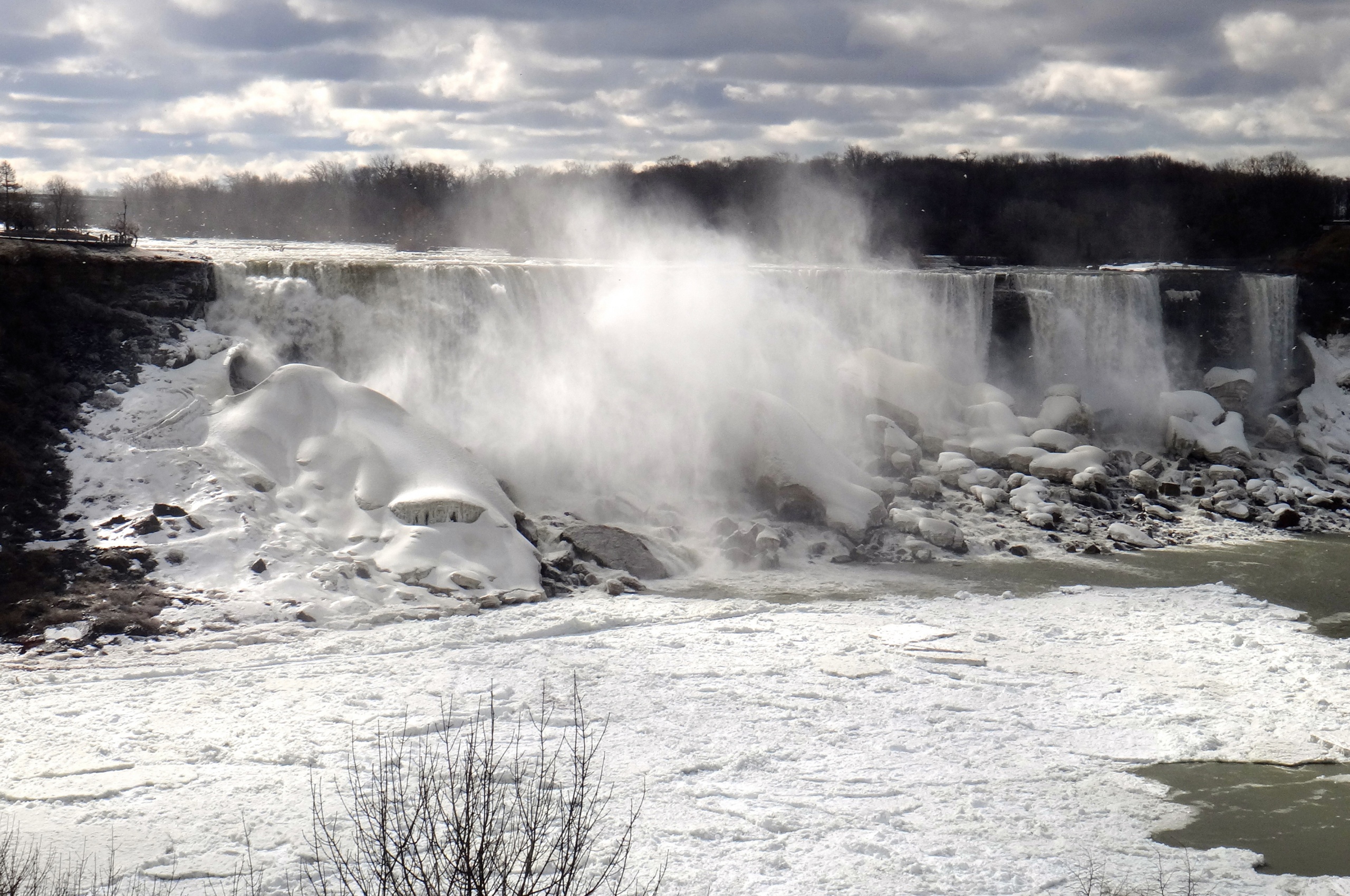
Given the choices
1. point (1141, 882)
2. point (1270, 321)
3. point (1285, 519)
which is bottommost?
point (1141, 882)

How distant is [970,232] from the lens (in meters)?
46.3

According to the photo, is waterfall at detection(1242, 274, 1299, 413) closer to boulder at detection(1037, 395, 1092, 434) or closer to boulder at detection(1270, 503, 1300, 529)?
boulder at detection(1037, 395, 1092, 434)

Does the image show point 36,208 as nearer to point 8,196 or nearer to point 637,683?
point 8,196

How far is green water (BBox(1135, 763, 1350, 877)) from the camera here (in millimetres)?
8773

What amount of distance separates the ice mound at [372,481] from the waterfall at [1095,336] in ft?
54.7

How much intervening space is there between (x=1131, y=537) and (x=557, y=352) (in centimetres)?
1151

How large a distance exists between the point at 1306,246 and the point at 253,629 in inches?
1326

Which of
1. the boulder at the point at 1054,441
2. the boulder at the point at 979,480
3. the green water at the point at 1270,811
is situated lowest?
the green water at the point at 1270,811

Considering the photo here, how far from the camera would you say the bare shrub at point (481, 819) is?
556 centimetres

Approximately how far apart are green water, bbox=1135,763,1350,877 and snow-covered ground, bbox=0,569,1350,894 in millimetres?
227

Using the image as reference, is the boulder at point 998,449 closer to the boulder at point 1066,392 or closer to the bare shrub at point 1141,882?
the boulder at point 1066,392

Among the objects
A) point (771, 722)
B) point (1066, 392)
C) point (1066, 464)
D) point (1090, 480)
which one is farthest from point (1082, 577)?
point (1066, 392)

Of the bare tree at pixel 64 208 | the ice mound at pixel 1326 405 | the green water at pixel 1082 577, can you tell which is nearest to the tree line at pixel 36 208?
the bare tree at pixel 64 208

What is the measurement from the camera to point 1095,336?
2936 centimetres
